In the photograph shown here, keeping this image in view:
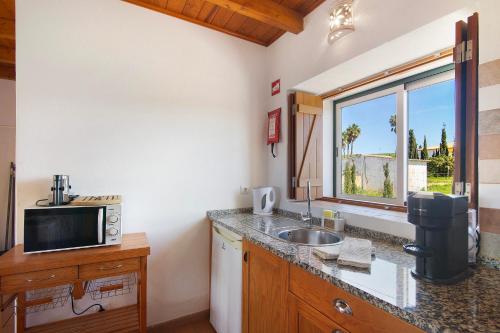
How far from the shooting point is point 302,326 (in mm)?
1080

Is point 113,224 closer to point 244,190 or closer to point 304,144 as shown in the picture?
point 244,190

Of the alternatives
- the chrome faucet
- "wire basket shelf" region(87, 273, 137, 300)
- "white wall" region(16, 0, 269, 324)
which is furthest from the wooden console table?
the chrome faucet

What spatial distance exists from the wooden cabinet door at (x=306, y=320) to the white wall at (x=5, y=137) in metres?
4.29

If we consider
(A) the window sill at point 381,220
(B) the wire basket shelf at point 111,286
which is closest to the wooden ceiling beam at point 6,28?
(B) the wire basket shelf at point 111,286

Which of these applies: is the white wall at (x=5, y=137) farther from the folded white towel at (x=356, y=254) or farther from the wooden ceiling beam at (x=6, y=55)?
the folded white towel at (x=356, y=254)

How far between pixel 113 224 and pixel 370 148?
2.03 metres

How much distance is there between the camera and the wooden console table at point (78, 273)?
1294 mm

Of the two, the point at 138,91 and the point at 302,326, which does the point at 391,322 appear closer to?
the point at 302,326

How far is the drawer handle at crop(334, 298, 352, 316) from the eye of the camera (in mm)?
860

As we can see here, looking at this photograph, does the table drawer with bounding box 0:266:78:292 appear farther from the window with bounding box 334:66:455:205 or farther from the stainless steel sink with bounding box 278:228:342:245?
the window with bounding box 334:66:455:205

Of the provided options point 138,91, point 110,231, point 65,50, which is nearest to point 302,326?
point 110,231

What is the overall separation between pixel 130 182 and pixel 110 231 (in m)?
0.43

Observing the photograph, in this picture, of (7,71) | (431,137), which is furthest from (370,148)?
(7,71)

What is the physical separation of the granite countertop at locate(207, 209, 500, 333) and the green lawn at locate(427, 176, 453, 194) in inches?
22.8
